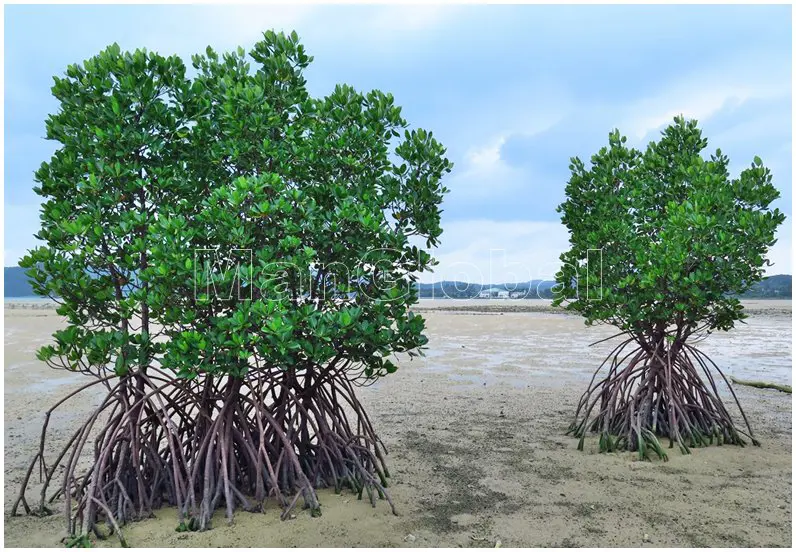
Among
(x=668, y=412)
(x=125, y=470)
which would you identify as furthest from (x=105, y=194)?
(x=668, y=412)

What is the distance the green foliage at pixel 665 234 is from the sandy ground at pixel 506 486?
1916 millimetres

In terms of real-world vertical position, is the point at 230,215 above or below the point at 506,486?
above

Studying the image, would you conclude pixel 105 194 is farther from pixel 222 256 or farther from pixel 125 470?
pixel 125 470

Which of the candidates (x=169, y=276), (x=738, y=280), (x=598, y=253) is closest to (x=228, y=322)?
(x=169, y=276)

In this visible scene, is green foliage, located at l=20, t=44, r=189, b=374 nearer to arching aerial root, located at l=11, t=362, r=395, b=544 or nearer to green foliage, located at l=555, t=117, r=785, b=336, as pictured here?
arching aerial root, located at l=11, t=362, r=395, b=544

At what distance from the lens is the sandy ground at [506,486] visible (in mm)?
5711

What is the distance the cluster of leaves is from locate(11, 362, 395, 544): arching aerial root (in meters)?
0.50

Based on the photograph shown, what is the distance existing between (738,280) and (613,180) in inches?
91.4

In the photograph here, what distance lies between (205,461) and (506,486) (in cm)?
327

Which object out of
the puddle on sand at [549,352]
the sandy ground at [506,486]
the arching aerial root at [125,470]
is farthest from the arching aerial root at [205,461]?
the puddle on sand at [549,352]

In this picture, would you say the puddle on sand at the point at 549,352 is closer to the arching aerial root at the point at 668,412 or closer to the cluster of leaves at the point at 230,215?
the arching aerial root at the point at 668,412

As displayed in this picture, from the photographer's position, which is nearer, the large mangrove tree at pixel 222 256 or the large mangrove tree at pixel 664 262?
the large mangrove tree at pixel 222 256

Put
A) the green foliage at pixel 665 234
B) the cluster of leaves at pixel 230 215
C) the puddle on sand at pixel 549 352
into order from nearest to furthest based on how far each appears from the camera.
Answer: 1. the cluster of leaves at pixel 230 215
2. the green foliage at pixel 665 234
3. the puddle on sand at pixel 549 352

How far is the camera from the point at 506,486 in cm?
710
